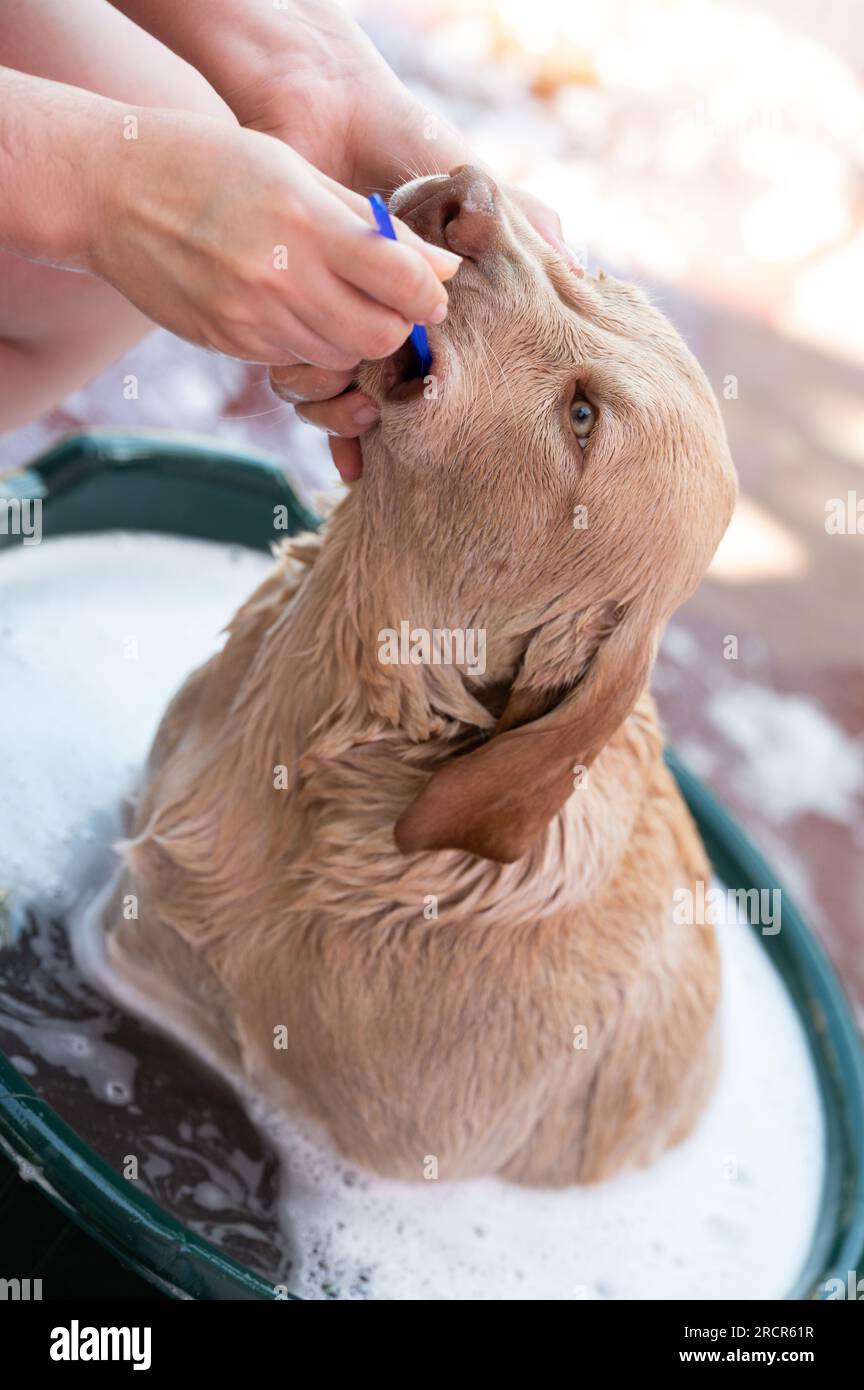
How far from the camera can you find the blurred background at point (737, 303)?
3.50m

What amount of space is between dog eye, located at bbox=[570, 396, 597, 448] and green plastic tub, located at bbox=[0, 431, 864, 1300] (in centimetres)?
85

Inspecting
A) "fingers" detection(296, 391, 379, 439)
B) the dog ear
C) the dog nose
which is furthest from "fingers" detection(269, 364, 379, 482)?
the dog ear

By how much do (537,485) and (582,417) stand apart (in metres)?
0.08

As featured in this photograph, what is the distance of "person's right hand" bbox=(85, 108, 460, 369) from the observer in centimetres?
118

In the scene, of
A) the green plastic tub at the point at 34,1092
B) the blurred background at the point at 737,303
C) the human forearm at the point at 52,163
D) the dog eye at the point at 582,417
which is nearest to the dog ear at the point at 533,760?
the dog eye at the point at 582,417

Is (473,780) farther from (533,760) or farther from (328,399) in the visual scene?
(328,399)

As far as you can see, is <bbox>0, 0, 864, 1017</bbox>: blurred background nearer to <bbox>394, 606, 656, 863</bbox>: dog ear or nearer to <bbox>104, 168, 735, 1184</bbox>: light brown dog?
<bbox>104, 168, 735, 1184</bbox>: light brown dog

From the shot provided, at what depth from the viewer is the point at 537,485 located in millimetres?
1387

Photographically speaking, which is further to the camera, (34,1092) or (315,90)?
(315,90)

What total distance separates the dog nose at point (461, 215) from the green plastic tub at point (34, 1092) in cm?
93

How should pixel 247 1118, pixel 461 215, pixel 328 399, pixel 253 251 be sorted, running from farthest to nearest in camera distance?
pixel 247 1118 < pixel 328 399 < pixel 461 215 < pixel 253 251

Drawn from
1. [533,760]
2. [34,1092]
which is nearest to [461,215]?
[533,760]

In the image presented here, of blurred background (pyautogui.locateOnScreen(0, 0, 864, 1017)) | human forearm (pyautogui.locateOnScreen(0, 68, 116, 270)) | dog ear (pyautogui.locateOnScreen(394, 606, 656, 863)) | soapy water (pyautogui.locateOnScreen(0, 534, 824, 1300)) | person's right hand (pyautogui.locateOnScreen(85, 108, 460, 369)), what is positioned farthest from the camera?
blurred background (pyautogui.locateOnScreen(0, 0, 864, 1017))

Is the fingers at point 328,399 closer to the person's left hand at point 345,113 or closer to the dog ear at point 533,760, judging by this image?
the dog ear at point 533,760
